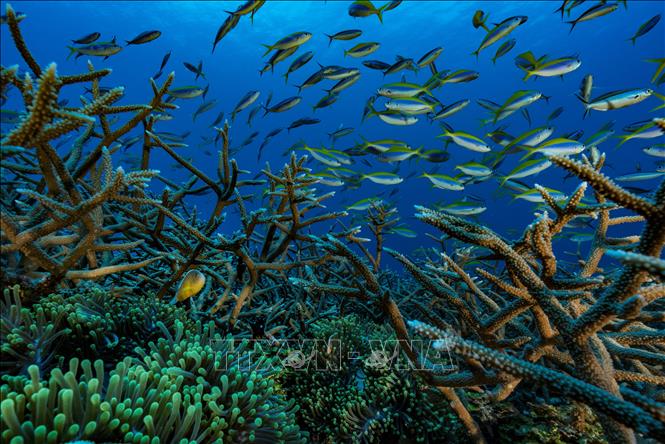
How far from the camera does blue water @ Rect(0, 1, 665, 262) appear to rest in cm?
3422

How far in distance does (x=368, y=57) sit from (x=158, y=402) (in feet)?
180

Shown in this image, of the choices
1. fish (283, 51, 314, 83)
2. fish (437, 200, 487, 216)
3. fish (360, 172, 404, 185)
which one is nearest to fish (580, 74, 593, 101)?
fish (437, 200, 487, 216)

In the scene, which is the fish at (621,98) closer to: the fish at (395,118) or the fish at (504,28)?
the fish at (504,28)

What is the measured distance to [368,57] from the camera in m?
49.1

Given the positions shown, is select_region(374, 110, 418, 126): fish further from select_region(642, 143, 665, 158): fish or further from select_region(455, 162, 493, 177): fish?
select_region(642, 143, 665, 158): fish

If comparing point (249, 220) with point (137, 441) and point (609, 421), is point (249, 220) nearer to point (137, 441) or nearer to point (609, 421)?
point (137, 441)

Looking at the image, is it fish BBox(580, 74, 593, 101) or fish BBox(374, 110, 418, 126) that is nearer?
fish BBox(580, 74, 593, 101)

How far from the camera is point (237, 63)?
48438 mm

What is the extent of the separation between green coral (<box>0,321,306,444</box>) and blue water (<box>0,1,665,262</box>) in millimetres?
23353

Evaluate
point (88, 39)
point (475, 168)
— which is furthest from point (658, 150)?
point (88, 39)

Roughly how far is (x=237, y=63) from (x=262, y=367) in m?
54.6

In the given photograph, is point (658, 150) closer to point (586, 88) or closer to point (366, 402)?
point (586, 88)

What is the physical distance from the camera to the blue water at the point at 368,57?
34.2m

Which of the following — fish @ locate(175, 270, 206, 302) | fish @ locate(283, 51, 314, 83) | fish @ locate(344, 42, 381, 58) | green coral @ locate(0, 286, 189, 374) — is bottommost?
green coral @ locate(0, 286, 189, 374)
